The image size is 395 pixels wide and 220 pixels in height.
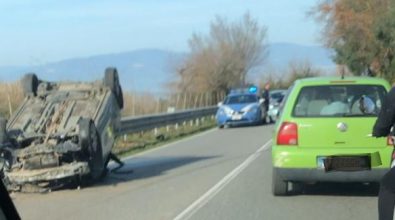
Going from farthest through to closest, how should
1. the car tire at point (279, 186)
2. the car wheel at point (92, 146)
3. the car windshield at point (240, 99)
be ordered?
the car windshield at point (240, 99) < the car wheel at point (92, 146) < the car tire at point (279, 186)

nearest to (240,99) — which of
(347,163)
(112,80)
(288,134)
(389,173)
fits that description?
(112,80)

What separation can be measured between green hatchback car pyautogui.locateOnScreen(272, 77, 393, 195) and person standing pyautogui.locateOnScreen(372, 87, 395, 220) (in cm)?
337

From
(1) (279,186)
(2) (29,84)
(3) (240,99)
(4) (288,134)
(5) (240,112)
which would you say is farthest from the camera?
(3) (240,99)

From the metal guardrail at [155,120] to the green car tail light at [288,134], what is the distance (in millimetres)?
8260

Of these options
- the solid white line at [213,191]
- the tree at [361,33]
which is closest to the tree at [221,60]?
the tree at [361,33]

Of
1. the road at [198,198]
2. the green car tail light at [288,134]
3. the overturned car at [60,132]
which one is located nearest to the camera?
the road at [198,198]

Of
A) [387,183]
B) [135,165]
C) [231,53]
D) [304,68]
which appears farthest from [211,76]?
[387,183]

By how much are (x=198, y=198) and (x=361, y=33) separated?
158 ft

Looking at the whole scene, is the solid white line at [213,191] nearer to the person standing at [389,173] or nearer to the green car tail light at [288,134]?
the green car tail light at [288,134]

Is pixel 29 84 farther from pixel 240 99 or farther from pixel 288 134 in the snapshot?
pixel 240 99

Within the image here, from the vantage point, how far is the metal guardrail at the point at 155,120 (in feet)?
74.4

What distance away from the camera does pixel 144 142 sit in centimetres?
2362

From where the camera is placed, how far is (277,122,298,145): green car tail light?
32.7 ft

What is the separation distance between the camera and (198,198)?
10.8 meters
